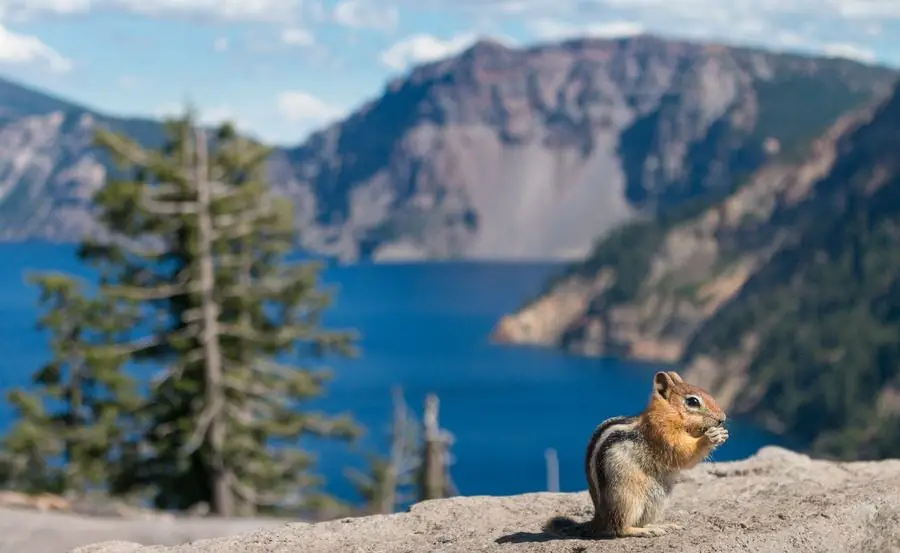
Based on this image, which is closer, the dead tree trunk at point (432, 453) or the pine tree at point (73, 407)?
the pine tree at point (73, 407)

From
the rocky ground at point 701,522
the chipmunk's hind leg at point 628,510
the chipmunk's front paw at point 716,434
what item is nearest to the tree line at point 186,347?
the rocky ground at point 701,522

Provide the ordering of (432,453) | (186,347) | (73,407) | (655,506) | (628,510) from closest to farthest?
(628,510) < (655,506) < (186,347) < (432,453) < (73,407)

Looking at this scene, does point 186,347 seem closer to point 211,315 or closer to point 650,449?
point 211,315

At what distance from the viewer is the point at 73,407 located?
39719 millimetres

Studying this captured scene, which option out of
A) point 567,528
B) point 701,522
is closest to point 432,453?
point 567,528

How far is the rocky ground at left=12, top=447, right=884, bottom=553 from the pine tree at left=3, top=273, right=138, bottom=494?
2496 cm

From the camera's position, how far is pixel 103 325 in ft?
122

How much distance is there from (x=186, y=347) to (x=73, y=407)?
6448 millimetres

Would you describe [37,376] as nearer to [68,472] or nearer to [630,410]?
[68,472]

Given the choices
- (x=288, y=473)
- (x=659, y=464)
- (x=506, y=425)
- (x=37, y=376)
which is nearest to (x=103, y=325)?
(x=37, y=376)

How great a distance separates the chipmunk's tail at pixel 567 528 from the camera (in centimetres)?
1026

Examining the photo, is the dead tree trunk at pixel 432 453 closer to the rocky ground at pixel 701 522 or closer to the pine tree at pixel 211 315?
the pine tree at pixel 211 315

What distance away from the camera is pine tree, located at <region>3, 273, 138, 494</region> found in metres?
36.0

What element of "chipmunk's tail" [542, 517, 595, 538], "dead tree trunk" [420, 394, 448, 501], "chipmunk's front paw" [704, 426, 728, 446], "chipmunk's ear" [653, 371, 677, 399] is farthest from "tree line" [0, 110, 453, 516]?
"chipmunk's front paw" [704, 426, 728, 446]
